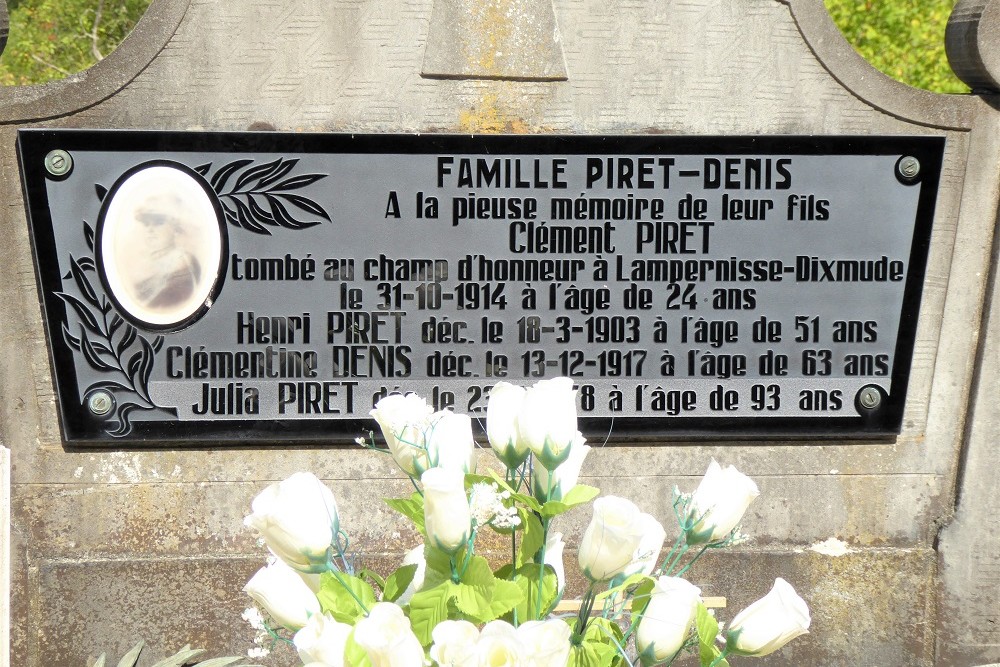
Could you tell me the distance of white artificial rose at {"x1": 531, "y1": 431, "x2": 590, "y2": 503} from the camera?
4.88 feet

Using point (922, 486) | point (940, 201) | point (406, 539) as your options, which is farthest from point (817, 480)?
point (406, 539)

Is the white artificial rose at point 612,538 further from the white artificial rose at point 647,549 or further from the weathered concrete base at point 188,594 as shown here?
the weathered concrete base at point 188,594

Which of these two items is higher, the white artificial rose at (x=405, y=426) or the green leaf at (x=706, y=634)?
the white artificial rose at (x=405, y=426)

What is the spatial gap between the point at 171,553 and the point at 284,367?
0.95m

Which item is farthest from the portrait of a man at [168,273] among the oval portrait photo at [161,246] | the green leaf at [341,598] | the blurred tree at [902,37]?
the blurred tree at [902,37]

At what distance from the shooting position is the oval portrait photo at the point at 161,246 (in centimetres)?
419

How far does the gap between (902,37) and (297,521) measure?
12.3 meters

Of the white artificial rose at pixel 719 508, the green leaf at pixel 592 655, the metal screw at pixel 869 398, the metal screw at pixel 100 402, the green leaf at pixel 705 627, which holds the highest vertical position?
the white artificial rose at pixel 719 508

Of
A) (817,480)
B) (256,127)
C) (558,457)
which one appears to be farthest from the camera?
(817,480)

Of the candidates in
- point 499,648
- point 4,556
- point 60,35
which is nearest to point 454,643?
point 499,648

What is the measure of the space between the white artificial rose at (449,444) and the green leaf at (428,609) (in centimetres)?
17

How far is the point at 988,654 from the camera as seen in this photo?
4625 mm

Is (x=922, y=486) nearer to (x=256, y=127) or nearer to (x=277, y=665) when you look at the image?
(x=277, y=665)

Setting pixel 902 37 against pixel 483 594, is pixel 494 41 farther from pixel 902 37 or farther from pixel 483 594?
pixel 902 37
